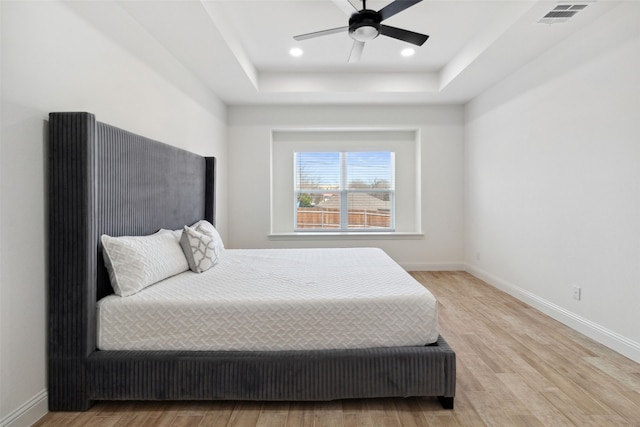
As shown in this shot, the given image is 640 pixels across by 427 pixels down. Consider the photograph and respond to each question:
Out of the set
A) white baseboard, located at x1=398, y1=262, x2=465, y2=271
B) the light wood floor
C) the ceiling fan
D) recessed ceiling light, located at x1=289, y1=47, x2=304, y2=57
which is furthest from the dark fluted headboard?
white baseboard, located at x1=398, y1=262, x2=465, y2=271

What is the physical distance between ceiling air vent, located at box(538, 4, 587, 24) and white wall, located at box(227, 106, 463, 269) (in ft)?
7.86

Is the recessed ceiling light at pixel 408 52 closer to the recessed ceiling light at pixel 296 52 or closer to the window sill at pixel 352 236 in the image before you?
the recessed ceiling light at pixel 296 52

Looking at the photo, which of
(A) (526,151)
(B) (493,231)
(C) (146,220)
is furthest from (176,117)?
(B) (493,231)

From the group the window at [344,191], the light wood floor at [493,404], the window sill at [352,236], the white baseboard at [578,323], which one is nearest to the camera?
the light wood floor at [493,404]

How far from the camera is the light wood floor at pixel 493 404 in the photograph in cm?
167

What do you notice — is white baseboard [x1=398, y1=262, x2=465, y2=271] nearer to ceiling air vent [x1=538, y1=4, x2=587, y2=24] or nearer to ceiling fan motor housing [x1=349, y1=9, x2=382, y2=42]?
ceiling air vent [x1=538, y1=4, x2=587, y2=24]

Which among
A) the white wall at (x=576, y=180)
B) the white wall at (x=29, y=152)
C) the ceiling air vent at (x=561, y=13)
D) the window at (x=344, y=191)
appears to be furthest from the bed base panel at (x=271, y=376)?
the window at (x=344, y=191)

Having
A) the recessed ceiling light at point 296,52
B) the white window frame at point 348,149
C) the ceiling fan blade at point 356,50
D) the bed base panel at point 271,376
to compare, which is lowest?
the bed base panel at point 271,376

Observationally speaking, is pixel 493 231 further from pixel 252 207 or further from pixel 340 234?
pixel 252 207

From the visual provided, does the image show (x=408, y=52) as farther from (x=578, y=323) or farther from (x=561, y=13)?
(x=578, y=323)

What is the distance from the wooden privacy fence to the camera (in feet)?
17.9

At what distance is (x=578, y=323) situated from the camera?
110 inches

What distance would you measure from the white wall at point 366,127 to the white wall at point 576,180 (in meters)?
0.84

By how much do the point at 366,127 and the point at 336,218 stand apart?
151cm
